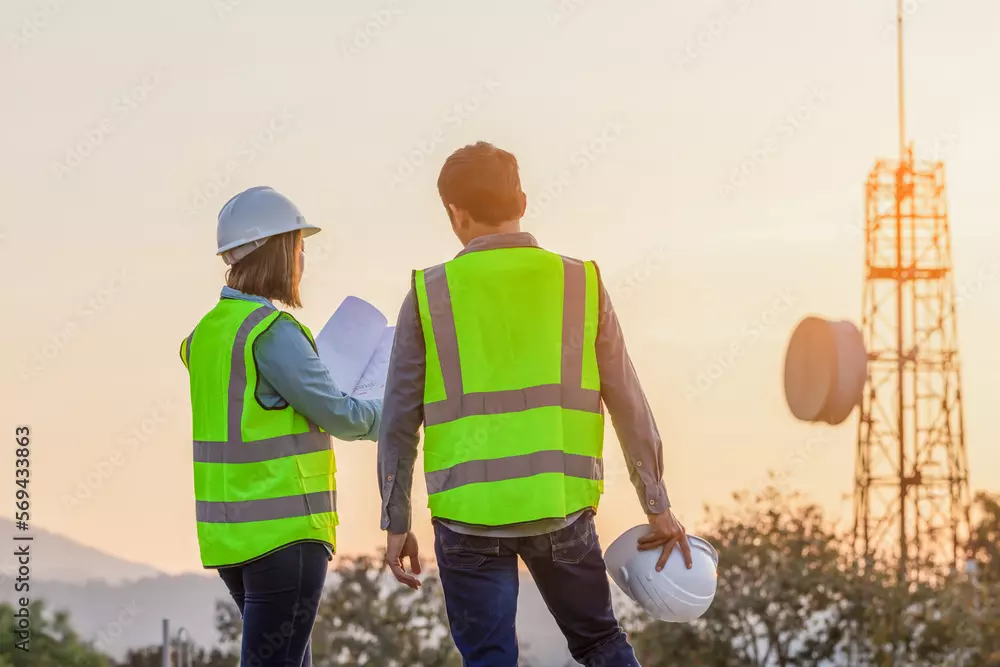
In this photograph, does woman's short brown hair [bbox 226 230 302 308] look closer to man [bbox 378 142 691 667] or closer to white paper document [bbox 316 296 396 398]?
white paper document [bbox 316 296 396 398]

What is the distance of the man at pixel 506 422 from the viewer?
418cm

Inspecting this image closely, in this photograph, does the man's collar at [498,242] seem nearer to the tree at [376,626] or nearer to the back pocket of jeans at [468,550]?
the back pocket of jeans at [468,550]

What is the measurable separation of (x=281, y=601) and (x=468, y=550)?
0.74m

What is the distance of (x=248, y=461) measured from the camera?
464 centimetres

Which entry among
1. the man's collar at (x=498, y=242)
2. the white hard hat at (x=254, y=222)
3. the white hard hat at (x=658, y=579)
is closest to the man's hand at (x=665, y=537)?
the white hard hat at (x=658, y=579)

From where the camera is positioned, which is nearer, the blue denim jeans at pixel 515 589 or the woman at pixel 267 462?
the blue denim jeans at pixel 515 589

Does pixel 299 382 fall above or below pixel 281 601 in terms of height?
above

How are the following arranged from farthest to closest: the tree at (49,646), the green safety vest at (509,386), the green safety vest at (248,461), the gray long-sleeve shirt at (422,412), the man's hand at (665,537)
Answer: the tree at (49,646)
the green safety vest at (248,461)
the man's hand at (665,537)
the gray long-sleeve shirt at (422,412)
the green safety vest at (509,386)

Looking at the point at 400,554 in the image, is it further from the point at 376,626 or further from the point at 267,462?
the point at 376,626

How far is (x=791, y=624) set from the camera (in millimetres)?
21047

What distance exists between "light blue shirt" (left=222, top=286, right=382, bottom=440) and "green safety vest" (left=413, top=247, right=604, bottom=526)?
0.47 metres

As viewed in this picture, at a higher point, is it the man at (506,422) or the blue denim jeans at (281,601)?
the man at (506,422)

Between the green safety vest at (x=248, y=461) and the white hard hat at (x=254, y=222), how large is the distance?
0.20m

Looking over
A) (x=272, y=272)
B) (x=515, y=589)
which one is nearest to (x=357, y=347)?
(x=272, y=272)
